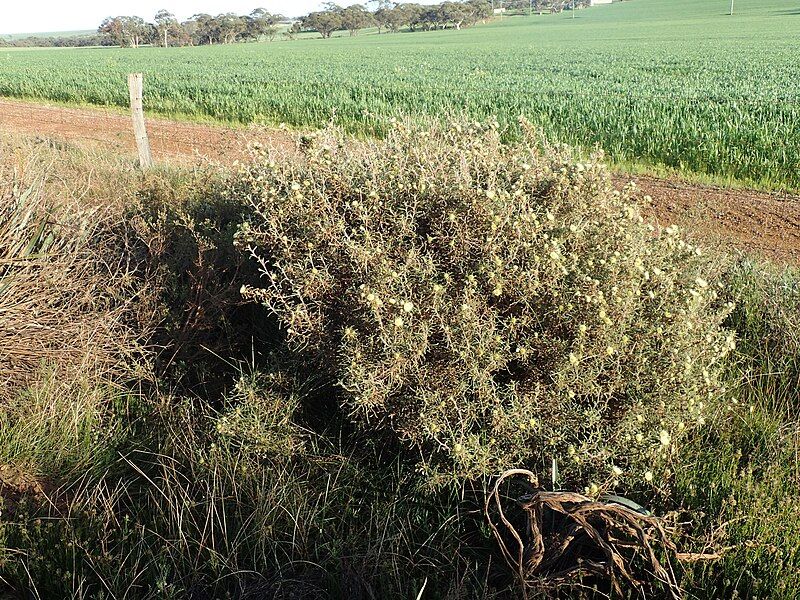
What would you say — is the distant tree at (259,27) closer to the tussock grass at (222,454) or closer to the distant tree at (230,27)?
the distant tree at (230,27)

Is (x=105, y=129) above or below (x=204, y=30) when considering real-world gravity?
below

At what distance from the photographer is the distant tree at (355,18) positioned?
384 feet

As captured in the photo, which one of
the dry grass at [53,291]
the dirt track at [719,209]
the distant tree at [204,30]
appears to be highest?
the distant tree at [204,30]

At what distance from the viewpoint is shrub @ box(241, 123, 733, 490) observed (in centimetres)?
308

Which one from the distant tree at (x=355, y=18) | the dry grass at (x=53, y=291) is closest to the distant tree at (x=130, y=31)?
the distant tree at (x=355, y=18)

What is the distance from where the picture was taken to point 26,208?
459 cm

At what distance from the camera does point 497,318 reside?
10.6 ft

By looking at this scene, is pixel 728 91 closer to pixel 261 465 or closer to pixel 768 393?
pixel 768 393

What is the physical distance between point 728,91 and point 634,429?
62.8 ft

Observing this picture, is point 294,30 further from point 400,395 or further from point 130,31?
point 400,395

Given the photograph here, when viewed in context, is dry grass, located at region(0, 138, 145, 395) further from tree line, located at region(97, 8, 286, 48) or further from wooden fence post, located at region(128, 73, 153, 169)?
tree line, located at region(97, 8, 286, 48)

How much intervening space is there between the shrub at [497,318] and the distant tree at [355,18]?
12209 centimetres

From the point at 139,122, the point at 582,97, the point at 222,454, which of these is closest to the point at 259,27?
the point at 582,97

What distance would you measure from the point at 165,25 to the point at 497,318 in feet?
352
